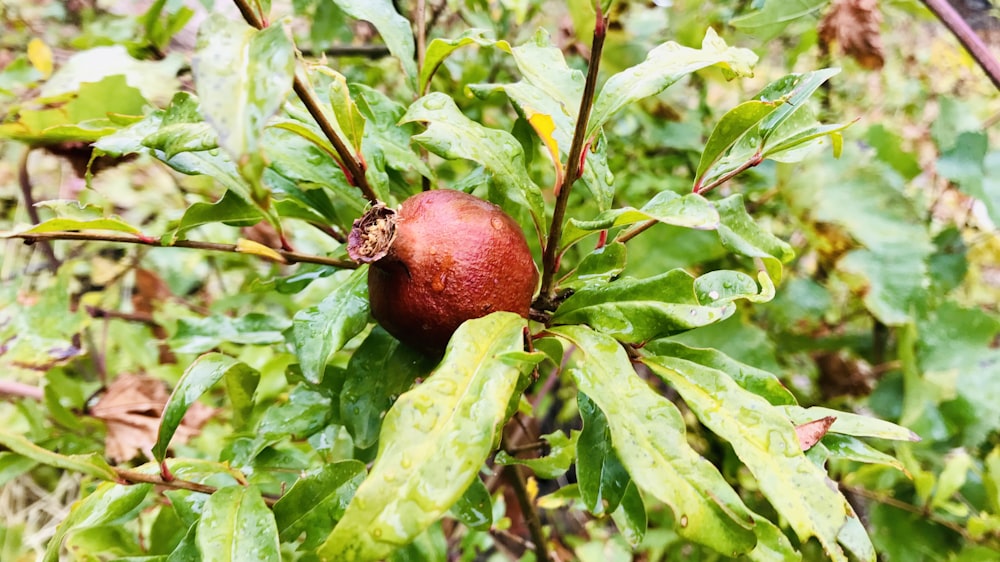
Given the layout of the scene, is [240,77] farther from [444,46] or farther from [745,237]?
[745,237]

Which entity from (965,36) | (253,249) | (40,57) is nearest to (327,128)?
(253,249)

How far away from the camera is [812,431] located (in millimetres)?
397

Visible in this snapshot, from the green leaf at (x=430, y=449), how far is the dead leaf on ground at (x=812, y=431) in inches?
7.8

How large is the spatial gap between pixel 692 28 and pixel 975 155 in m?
0.53

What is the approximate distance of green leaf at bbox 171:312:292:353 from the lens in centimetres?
65

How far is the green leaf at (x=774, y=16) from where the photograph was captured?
2.45ft

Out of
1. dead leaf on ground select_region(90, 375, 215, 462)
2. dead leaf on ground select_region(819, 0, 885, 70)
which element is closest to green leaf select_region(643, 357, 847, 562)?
dead leaf on ground select_region(90, 375, 215, 462)

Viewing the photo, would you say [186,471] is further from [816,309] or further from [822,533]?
[816,309]

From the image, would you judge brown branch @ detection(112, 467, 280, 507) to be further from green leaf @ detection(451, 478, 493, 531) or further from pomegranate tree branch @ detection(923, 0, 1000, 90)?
pomegranate tree branch @ detection(923, 0, 1000, 90)

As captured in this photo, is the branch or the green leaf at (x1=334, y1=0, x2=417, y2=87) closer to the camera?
the branch

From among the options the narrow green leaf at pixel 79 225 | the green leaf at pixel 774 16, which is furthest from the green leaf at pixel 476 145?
the green leaf at pixel 774 16

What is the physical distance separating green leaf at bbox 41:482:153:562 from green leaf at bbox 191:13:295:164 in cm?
33

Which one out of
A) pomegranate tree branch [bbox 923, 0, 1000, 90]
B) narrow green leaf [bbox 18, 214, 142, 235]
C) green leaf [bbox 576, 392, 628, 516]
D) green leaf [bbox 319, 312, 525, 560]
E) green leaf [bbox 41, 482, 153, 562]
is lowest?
green leaf [bbox 41, 482, 153, 562]

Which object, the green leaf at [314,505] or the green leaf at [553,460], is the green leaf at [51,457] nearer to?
the green leaf at [314,505]
